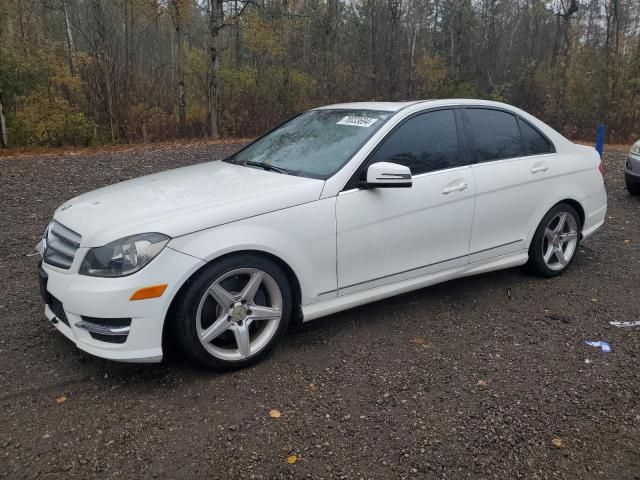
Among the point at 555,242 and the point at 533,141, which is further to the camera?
the point at 555,242

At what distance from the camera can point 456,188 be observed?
13.8 feet

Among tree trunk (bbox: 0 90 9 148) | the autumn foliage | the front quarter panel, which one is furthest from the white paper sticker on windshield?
tree trunk (bbox: 0 90 9 148)

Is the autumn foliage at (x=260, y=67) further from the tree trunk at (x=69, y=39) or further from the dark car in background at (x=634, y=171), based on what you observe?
the dark car in background at (x=634, y=171)

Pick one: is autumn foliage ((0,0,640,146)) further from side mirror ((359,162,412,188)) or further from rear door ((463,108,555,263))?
side mirror ((359,162,412,188))

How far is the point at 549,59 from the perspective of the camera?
999 inches

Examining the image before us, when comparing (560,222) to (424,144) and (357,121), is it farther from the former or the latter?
(357,121)

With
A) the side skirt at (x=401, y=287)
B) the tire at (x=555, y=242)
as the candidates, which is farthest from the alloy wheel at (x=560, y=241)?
the side skirt at (x=401, y=287)

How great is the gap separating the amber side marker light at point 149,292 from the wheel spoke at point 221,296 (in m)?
0.30

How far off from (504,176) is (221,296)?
2.57m

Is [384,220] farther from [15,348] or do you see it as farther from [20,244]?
[20,244]

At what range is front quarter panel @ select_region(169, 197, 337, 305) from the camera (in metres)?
3.16

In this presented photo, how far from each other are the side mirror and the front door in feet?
0.38

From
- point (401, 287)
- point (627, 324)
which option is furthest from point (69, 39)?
point (627, 324)

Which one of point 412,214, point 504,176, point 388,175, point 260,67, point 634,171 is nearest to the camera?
point 388,175
